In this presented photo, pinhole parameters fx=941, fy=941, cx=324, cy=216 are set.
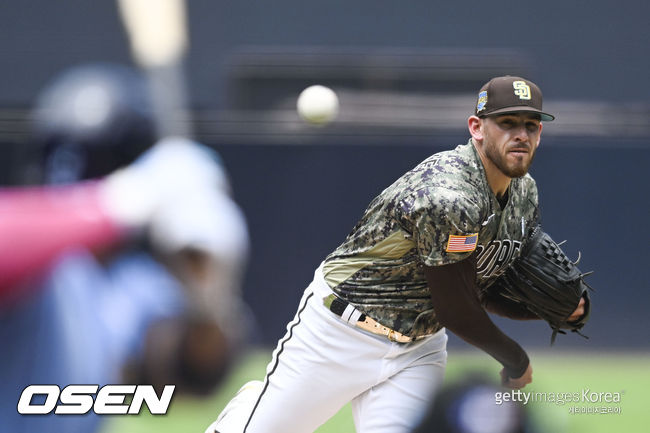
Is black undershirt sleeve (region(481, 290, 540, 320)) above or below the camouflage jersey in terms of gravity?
below

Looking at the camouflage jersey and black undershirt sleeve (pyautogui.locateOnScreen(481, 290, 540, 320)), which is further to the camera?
black undershirt sleeve (pyautogui.locateOnScreen(481, 290, 540, 320))

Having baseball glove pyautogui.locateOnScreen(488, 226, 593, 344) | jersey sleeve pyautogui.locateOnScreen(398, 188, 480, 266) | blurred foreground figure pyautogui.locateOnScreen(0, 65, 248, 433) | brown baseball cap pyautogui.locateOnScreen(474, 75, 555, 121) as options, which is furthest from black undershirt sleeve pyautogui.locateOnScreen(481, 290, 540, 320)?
blurred foreground figure pyautogui.locateOnScreen(0, 65, 248, 433)

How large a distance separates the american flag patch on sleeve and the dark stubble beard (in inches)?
10.2

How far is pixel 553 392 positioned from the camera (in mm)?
5910

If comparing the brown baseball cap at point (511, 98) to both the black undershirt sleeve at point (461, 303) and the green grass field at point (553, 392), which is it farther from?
the green grass field at point (553, 392)

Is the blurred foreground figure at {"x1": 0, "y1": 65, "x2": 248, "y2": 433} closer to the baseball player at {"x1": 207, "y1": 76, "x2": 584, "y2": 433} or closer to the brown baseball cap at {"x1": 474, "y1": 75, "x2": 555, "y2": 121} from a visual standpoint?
the baseball player at {"x1": 207, "y1": 76, "x2": 584, "y2": 433}

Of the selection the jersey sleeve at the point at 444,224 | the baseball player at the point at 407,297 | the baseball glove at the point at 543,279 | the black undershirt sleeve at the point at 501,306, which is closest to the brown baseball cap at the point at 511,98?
the baseball player at the point at 407,297

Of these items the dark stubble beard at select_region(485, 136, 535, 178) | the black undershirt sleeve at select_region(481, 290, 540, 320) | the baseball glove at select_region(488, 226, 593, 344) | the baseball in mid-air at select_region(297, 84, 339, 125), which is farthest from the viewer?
the baseball in mid-air at select_region(297, 84, 339, 125)

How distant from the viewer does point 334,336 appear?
329 centimetres

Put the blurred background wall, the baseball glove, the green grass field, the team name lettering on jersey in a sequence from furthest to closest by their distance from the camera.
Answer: the blurred background wall
the green grass field
the baseball glove
the team name lettering on jersey

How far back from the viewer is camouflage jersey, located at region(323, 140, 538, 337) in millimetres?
2979

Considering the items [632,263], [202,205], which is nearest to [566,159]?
[632,263]

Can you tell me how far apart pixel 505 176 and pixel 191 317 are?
10.3ft

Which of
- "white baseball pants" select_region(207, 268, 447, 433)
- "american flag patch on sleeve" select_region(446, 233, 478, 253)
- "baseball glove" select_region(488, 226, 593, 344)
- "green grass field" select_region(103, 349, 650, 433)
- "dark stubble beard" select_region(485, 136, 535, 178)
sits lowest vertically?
"green grass field" select_region(103, 349, 650, 433)
